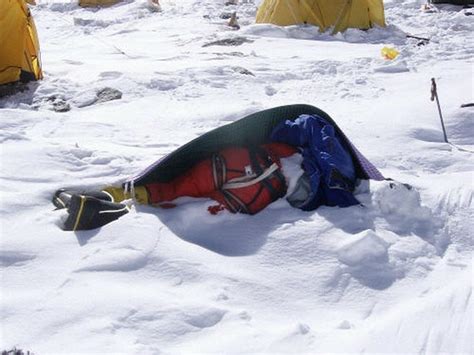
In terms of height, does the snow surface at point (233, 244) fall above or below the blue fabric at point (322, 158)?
below

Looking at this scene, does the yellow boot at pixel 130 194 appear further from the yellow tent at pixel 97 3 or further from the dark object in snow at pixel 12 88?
the yellow tent at pixel 97 3

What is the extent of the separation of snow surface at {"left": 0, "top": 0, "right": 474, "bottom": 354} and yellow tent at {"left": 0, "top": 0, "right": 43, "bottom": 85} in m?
0.42

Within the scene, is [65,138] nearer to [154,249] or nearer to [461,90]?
[154,249]

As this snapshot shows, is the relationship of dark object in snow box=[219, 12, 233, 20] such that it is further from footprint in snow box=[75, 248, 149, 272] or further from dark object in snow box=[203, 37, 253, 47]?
footprint in snow box=[75, 248, 149, 272]

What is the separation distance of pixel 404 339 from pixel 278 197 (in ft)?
4.85

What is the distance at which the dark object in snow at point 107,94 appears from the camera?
649 cm

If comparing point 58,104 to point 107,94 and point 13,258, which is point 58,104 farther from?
point 13,258

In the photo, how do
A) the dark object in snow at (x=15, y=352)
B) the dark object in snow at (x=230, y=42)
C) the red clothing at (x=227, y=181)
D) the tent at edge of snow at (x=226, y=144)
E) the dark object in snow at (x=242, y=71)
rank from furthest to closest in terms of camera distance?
1. the dark object in snow at (x=230, y=42)
2. the dark object in snow at (x=242, y=71)
3. the tent at edge of snow at (x=226, y=144)
4. the red clothing at (x=227, y=181)
5. the dark object in snow at (x=15, y=352)

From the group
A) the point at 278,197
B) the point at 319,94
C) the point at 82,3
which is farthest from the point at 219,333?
the point at 82,3

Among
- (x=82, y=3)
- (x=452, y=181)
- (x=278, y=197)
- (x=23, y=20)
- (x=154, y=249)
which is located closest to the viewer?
(x=154, y=249)

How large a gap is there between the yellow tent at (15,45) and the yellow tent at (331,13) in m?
4.78

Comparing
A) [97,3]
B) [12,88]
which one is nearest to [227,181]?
[12,88]

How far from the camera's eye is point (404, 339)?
236 centimetres

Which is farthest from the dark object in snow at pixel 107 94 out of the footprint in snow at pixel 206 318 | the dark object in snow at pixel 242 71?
the footprint in snow at pixel 206 318
